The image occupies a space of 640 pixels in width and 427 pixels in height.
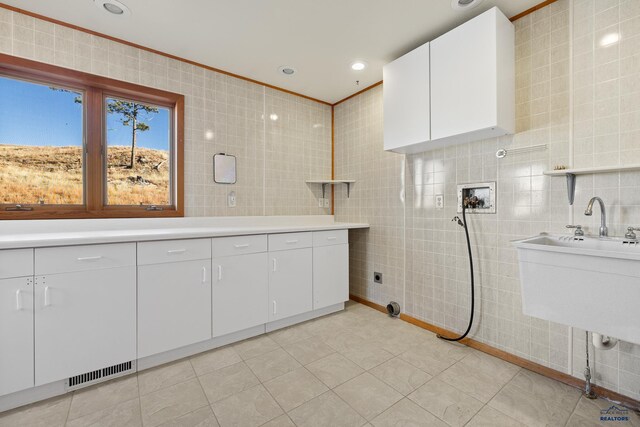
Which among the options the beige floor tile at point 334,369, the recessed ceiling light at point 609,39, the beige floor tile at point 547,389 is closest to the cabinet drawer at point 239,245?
the beige floor tile at point 334,369

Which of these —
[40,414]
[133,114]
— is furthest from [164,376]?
[133,114]

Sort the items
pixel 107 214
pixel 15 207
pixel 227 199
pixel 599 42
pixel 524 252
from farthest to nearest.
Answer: pixel 227 199 < pixel 107 214 < pixel 15 207 < pixel 599 42 < pixel 524 252

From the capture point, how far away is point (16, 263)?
1.46 meters

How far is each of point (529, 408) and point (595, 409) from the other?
1.12 feet

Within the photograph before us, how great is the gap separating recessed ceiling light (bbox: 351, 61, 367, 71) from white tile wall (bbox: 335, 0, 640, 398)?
0.90m

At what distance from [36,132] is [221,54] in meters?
1.49

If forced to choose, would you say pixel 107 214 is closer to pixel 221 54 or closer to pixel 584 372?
pixel 221 54

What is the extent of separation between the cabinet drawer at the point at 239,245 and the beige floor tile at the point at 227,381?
0.78 m

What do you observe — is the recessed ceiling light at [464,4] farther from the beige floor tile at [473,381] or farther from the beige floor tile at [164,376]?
the beige floor tile at [164,376]

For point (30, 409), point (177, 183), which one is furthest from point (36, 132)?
point (30, 409)

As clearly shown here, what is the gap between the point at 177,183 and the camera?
2.43 m

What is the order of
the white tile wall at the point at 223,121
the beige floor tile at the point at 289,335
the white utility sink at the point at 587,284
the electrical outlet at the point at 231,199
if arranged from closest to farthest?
the white utility sink at the point at 587,284 < the white tile wall at the point at 223,121 < the beige floor tile at the point at 289,335 < the electrical outlet at the point at 231,199

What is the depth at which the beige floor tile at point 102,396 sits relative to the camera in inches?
59.1

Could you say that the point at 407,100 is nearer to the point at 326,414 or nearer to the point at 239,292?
the point at 239,292
